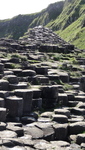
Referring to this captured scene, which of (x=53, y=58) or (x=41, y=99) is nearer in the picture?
(x=41, y=99)

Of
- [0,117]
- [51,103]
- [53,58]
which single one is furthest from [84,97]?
[53,58]

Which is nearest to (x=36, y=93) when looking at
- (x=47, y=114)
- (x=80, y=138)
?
(x=47, y=114)

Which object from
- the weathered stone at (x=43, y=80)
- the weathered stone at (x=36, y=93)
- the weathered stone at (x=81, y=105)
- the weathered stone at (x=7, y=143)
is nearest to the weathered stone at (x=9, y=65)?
the weathered stone at (x=43, y=80)

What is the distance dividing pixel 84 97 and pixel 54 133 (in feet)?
12.2

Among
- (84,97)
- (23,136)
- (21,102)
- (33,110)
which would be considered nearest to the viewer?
(23,136)

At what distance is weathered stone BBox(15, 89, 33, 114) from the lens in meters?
10.1

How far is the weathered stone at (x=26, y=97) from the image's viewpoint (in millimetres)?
10078

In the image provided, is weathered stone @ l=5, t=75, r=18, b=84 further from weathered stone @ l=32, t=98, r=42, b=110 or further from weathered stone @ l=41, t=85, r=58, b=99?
weathered stone @ l=32, t=98, r=42, b=110

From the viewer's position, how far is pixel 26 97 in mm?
10125

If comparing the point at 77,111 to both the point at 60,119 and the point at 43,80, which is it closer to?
the point at 60,119

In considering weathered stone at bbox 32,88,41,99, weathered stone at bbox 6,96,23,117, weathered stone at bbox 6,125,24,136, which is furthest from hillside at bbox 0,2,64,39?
weathered stone at bbox 6,125,24,136

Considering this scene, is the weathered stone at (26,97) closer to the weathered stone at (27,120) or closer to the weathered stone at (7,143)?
the weathered stone at (27,120)

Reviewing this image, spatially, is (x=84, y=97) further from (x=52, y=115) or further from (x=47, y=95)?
(x=52, y=115)

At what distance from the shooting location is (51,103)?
37.1 ft
